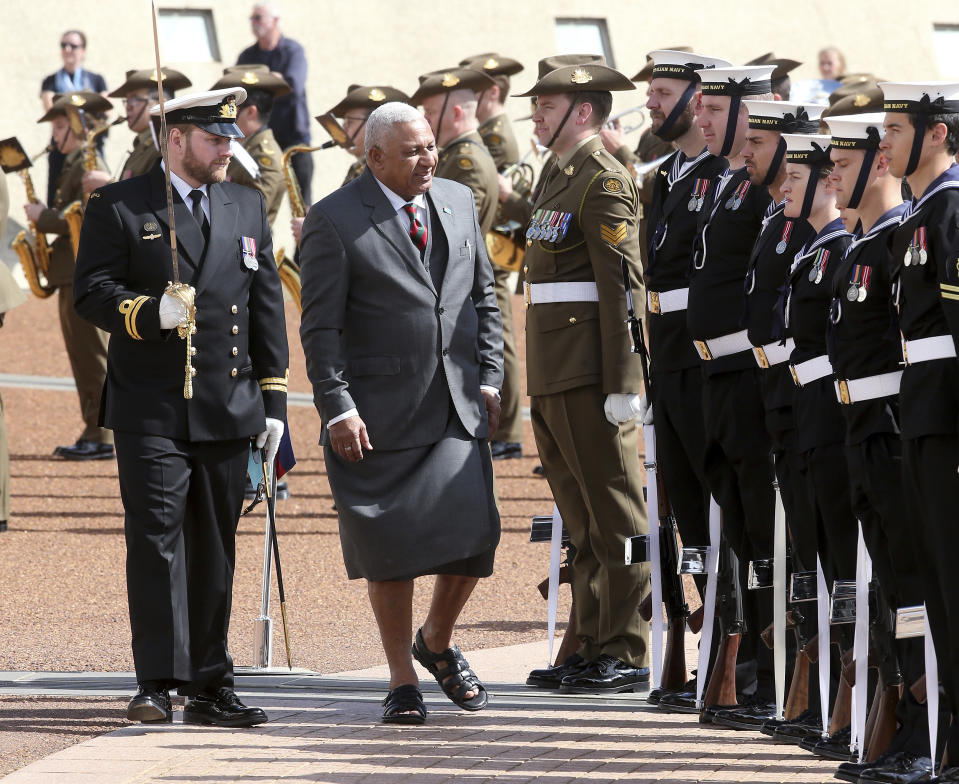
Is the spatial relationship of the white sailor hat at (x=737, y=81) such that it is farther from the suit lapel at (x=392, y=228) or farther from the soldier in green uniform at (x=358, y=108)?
the soldier in green uniform at (x=358, y=108)

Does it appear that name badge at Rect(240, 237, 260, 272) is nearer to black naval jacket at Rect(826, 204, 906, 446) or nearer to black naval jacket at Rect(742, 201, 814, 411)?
black naval jacket at Rect(742, 201, 814, 411)

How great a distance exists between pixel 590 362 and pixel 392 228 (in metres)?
1.05

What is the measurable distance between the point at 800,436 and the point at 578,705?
1.53 metres

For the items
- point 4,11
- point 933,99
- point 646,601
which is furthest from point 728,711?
point 4,11

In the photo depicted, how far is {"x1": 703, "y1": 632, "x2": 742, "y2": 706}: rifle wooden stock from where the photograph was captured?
6.57 metres

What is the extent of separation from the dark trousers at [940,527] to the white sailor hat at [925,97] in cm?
91

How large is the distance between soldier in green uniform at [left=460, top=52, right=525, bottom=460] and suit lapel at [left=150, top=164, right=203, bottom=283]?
5.53 metres

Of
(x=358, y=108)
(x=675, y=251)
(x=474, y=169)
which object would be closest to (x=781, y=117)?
(x=675, y=251)

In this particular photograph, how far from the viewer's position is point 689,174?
7.11m

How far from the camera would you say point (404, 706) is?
6.61 m

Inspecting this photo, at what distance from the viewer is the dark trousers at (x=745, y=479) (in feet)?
21.7

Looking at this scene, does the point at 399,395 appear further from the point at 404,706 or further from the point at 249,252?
the point at 404,706

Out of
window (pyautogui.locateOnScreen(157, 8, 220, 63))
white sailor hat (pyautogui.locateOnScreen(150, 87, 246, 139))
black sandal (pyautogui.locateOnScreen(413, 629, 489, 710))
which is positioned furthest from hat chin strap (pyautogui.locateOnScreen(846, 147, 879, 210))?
window (pyautogui.locateOnScreen(157, 8, 220, 63))

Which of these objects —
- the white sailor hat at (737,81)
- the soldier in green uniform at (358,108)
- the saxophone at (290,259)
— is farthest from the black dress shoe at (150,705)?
the saxophone at (290,259)
